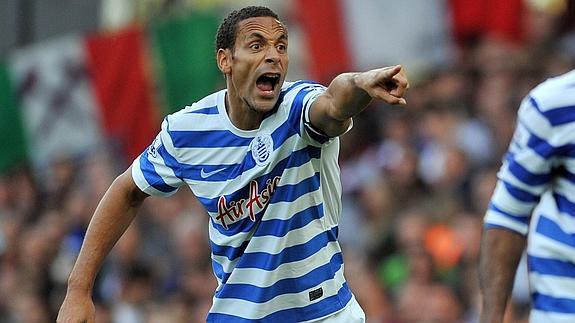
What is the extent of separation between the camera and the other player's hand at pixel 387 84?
212 inches

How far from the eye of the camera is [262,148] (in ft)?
20.7

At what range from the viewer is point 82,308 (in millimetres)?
6672

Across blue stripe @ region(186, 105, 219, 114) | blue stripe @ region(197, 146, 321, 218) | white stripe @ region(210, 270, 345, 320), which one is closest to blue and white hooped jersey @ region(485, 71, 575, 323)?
blue stripe @ region(197, 146, 321, 218)

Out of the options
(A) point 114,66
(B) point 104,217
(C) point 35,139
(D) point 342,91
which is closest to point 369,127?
(A) point 114,66

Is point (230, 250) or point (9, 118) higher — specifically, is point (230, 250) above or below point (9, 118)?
above

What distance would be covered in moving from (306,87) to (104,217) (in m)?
1.25

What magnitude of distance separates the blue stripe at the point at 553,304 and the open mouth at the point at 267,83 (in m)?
1.57

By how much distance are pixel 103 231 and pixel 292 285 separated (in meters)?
1.02

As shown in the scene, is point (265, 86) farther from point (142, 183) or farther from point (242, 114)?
point (142, 183)

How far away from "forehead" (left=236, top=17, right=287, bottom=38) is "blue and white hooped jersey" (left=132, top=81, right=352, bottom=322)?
26cm

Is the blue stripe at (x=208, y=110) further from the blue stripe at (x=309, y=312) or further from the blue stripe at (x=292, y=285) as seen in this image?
the blue stripe at (x=309, y=312)

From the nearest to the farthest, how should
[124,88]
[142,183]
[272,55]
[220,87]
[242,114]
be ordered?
[272,55], [242,114], [142,183], [220,87], [124,88]

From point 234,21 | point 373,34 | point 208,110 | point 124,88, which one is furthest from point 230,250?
point 124,88

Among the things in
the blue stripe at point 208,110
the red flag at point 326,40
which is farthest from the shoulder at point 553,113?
the red flag at point 326,40
